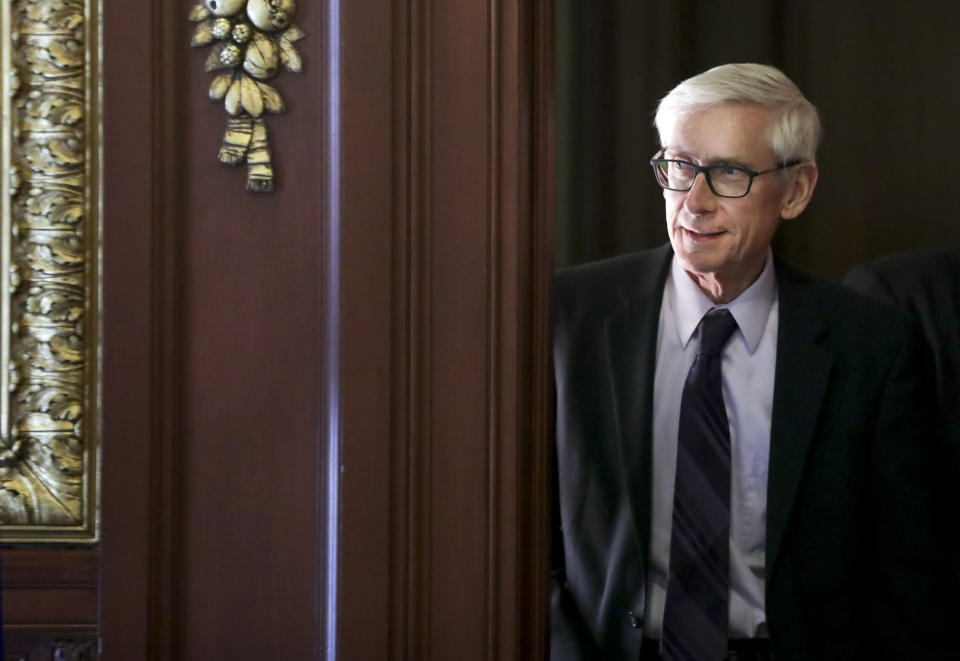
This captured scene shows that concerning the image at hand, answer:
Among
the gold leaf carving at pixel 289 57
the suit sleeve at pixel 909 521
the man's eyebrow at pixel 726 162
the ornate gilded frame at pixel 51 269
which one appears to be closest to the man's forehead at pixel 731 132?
the man's eyebrow at pixel 726 162

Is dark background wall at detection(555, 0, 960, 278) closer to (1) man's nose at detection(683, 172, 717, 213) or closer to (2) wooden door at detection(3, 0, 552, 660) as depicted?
(1) man's nose at detection(683, 172, 717, 213)

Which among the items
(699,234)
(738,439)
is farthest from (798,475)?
(699,234)

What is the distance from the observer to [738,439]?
163 centimetres

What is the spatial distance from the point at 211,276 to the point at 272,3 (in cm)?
45

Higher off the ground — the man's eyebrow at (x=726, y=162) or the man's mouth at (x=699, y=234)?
the man's eyebrow at (x=726, y=162)

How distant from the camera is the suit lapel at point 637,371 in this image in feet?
5.41

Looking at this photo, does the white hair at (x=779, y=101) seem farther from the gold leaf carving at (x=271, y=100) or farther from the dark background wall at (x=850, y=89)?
the gold leaf carving at (x=271, y=100)

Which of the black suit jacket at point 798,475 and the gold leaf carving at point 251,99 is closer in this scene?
the black suit jacket at point 798,475

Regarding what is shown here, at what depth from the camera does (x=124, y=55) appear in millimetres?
1704

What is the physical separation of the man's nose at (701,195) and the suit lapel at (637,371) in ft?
0.28

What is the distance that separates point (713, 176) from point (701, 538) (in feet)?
1.84

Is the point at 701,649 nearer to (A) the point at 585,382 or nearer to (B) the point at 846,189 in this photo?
(A) the point at 585,382

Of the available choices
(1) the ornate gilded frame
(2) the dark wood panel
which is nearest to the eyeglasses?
(2) the dark wood panel

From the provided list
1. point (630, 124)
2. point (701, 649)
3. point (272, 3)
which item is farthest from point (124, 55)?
point (701, 649)
